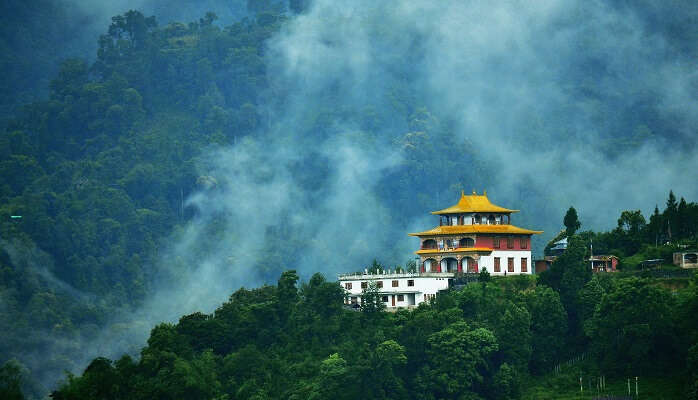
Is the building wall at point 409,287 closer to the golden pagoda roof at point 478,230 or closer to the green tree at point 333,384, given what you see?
the golden pagoda roof at point 478,230

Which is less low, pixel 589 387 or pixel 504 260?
pixel 504 260

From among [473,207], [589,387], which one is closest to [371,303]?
[473,207]

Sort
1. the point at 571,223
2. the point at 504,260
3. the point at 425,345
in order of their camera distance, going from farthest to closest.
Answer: the point at 571,223 → the point at 504,260 → the point at 425,345

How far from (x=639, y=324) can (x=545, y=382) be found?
9.29 meters

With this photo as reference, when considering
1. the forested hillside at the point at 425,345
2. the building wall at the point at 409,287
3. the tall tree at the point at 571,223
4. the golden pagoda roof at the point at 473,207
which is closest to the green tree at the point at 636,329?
the forested hillside at the point at 425,345

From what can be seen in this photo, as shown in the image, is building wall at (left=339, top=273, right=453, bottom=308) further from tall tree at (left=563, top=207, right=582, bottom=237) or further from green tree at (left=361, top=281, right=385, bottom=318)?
tall tree at (left=563, top=207, right=582, bottom=237)

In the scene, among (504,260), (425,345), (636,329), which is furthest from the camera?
(504,260)

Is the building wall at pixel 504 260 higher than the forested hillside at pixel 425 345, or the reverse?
the building wall at pixel 504 260

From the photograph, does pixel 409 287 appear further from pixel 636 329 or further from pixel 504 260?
pixel 636 329

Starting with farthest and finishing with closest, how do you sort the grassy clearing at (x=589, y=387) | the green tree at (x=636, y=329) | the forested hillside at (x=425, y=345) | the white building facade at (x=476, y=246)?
the white building facade at (x=476, y=246)
the forested hillside at (x=425, y=345)
the green tree at (x=636, y=329)
the grassy clearing at (x=589, y=387)

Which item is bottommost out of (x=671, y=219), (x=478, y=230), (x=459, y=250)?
(x=459, y=250)

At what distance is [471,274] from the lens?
4719 inches

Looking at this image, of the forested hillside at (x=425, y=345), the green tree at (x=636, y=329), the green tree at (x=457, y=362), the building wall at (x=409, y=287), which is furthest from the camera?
the building wall at (x=409, y=287)

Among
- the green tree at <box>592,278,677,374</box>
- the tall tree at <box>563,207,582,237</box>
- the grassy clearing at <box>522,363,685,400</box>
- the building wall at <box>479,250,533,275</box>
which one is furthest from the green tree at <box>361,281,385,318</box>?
the tall tree at <box>563,207,582,237</box>
